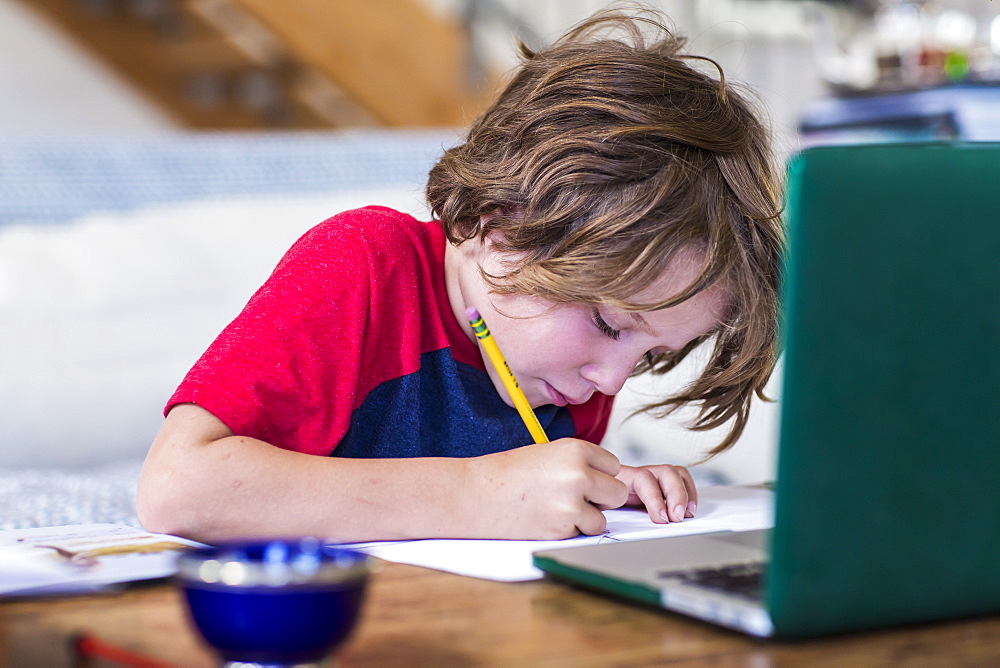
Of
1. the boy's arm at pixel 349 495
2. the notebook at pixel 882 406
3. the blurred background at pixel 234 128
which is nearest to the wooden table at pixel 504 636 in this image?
the notebook at pixel 882 406

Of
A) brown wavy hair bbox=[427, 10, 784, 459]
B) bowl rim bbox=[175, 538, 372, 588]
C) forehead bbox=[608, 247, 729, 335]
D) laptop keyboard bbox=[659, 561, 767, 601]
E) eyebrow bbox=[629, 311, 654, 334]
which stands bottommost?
laptop keyboard bbox=[659, 561, 767, 601]

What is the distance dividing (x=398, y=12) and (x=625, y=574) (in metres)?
2.74

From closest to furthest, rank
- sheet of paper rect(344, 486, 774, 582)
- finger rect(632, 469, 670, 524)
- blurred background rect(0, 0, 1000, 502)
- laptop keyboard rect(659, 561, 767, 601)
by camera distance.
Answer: laptop keyboard rect(659, 561, 767, 601) < sheet of paper rect(344, 486, 774, 582) < finger rect(632, 469, 670, 524) < blurred background rect(0, 0, 1000, 502)

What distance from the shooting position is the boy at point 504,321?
725 mm

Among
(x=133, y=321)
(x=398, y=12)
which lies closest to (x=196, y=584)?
(x=133, y=321)

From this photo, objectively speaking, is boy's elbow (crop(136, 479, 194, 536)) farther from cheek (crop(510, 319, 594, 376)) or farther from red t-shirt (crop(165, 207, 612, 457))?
cheek (crop(510, 319, 594, 376))

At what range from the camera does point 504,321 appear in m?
0.94

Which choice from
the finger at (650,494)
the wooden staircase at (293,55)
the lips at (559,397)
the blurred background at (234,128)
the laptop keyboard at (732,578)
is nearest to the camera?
the laptop keyboard at (732,578)

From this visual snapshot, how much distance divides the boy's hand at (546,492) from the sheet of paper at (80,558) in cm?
19

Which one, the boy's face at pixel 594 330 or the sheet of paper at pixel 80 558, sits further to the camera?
the boy's face at pixel 594 330

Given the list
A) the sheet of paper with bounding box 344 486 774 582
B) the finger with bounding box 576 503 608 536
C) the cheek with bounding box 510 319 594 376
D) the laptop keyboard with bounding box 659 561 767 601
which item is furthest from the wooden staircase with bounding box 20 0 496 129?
the laptop keyboard with bounding box 659 561 767 601

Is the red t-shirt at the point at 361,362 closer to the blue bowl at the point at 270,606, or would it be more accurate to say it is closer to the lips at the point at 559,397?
the lips at the point at 559,397

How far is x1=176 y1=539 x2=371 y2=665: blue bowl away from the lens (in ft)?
1.19

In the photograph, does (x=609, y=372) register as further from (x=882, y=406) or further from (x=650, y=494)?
(x=882, y=406)
